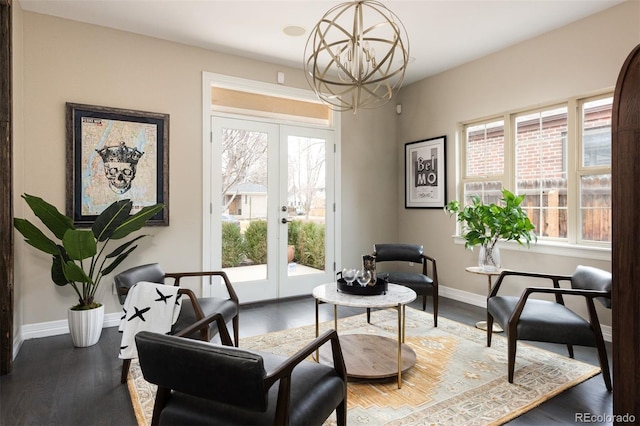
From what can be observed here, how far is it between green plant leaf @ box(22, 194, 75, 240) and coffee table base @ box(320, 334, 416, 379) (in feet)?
7.53

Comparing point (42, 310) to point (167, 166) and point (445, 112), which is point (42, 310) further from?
point (445, 112)

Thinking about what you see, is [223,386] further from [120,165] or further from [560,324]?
[120,165]

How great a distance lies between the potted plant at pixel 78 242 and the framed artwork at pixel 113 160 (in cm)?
51

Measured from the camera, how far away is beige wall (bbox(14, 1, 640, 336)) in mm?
3410

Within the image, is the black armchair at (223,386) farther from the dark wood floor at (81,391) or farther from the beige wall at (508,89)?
the beige wall at (508,89)

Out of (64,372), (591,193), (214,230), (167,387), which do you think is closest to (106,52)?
(214,230)

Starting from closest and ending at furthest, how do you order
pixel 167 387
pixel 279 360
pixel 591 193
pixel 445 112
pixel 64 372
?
pixel 167 387, pixel 279 360, pixel 64 372, pixel 591 193, pixel 445 112

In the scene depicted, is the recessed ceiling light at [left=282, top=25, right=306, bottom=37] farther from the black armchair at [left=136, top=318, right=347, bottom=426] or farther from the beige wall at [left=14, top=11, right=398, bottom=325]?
the black armchair at [left=136, top=318, right=347, bottom=426]

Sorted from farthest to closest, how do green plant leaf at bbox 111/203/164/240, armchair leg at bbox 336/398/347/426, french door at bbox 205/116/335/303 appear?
french door at bbox 205/116/335/303
green plant leaf at bbox 111/203/164/240
armchair leg at bbox 336/398/347/426

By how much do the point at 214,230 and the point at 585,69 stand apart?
4.02 meters

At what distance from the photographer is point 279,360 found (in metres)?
1.84

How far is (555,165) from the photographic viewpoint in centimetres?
387

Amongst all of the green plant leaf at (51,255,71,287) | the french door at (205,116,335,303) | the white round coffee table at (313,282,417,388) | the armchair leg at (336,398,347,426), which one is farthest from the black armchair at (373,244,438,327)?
the green plant leaf at (51,255,71,287)

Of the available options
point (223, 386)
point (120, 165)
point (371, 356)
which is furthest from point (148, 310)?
point (120, 165)
